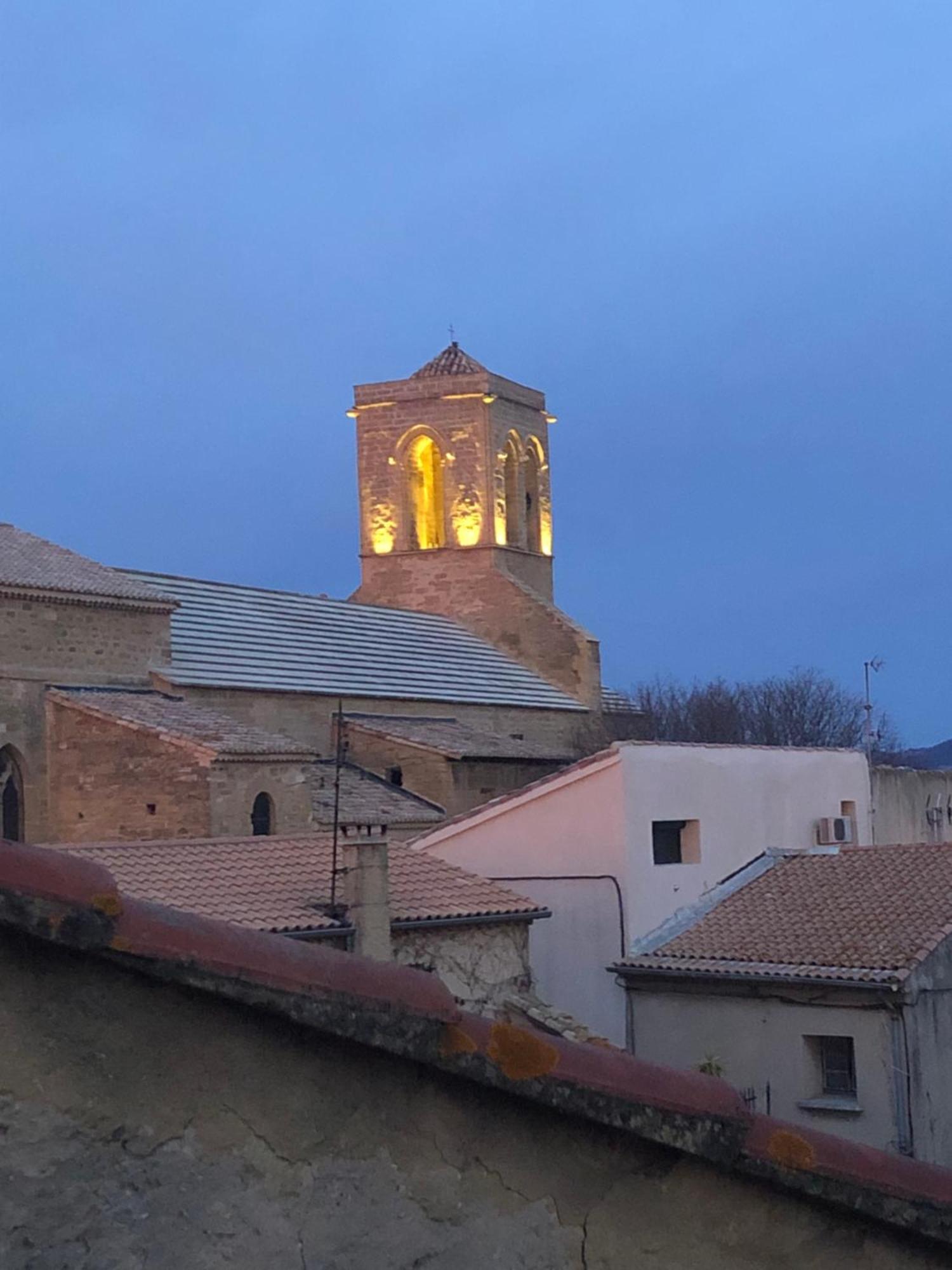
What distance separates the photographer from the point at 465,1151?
3395 millimetres

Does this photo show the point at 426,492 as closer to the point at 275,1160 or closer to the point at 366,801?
the point at 366,801

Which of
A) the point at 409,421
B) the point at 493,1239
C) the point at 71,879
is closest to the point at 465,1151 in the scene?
the point at 493,1239

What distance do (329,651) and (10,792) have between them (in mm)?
10213

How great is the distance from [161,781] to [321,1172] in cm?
1953

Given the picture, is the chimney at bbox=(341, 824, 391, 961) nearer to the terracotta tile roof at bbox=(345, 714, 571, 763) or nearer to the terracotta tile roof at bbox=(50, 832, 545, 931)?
the terracotta tile roof at bbox=(50, 832, 545, 931)

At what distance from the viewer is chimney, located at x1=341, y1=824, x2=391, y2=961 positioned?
1447cm

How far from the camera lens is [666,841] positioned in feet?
68.8

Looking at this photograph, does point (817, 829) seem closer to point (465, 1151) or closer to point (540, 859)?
point (540, 859)

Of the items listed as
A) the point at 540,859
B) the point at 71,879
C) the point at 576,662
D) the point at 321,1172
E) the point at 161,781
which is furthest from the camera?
the point at 576,662

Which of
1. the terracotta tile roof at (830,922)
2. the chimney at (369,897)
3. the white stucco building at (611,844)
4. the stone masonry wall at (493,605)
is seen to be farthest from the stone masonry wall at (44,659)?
the stone masonry wall at (493,605)

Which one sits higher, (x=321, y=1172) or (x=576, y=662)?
(x=576, y=662)

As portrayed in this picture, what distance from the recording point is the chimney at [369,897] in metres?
14.5

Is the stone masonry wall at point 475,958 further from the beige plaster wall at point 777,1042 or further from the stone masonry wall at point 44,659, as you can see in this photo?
the stone masonry wall at point 44,659

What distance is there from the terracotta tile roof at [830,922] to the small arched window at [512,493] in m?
24.8
